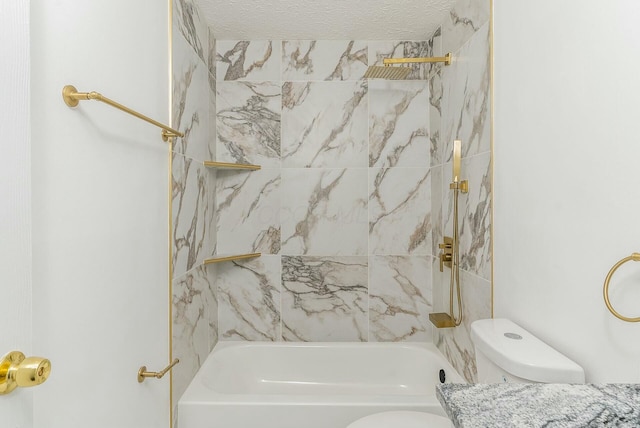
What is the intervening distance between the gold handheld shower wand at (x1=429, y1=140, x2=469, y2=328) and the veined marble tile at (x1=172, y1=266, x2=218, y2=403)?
1218mm

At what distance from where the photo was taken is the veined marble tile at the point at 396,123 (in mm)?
2482

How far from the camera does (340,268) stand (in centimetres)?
251

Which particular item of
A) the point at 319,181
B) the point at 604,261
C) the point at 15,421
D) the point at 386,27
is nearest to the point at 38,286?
the point at 15,421

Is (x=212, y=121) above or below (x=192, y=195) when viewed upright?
above

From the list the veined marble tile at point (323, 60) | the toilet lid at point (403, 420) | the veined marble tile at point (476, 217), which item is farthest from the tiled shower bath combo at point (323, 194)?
the toilet lid at point (403, 420)

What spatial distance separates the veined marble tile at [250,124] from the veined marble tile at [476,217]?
1169mm

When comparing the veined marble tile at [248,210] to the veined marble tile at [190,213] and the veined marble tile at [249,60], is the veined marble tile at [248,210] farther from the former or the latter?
the veined marble tile at [249,60]

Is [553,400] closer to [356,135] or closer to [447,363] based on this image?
[447,363]

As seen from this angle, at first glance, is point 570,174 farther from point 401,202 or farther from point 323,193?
point 323,193

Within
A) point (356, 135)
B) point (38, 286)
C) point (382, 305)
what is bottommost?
point (382, 305)

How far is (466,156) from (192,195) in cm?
134

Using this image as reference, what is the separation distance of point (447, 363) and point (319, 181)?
1.28 meters

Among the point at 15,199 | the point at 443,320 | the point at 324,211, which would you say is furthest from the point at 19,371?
the point at 324,211

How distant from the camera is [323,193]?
2494mm
